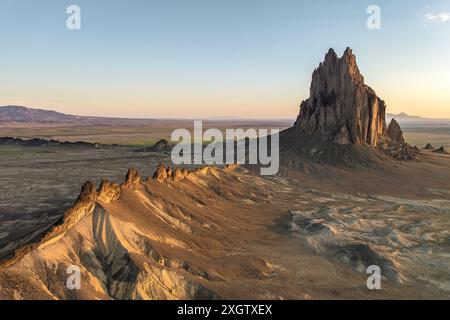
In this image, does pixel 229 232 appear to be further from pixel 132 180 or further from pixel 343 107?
pixel 343 107

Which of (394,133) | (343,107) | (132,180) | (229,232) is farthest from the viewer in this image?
(394,133)

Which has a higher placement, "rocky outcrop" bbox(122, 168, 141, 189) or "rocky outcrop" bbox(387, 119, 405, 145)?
"rocky outcrop" bbox(387, 119, 405, 145)

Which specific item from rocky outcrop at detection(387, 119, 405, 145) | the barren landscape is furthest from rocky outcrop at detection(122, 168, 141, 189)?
rocky outcrop at detection(387, 119, 405, 145)

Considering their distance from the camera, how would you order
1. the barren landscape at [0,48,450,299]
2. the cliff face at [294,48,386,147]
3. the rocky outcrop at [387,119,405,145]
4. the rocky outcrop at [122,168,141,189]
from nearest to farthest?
the barren landscape at [0,48,450,299] → the rocky outcrop at [122,168,141,189] → the cliff face at [294,48,386,147] → the rocky outcrop at [387,119,405,145]

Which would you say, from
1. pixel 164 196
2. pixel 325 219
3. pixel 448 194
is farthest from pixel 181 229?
pixel 448 194

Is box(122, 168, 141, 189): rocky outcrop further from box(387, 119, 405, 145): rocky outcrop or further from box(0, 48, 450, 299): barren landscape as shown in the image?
box(387, 119, 405, 145): rocky outcrop

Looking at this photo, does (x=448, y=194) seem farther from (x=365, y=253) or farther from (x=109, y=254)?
(x=109, y=254)

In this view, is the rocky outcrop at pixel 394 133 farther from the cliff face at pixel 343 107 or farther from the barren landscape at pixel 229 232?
Answer: the barren landscape at pixel 229 232

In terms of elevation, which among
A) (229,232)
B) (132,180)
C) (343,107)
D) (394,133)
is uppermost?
(343,107)

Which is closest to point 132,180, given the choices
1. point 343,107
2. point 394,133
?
point 343,107
